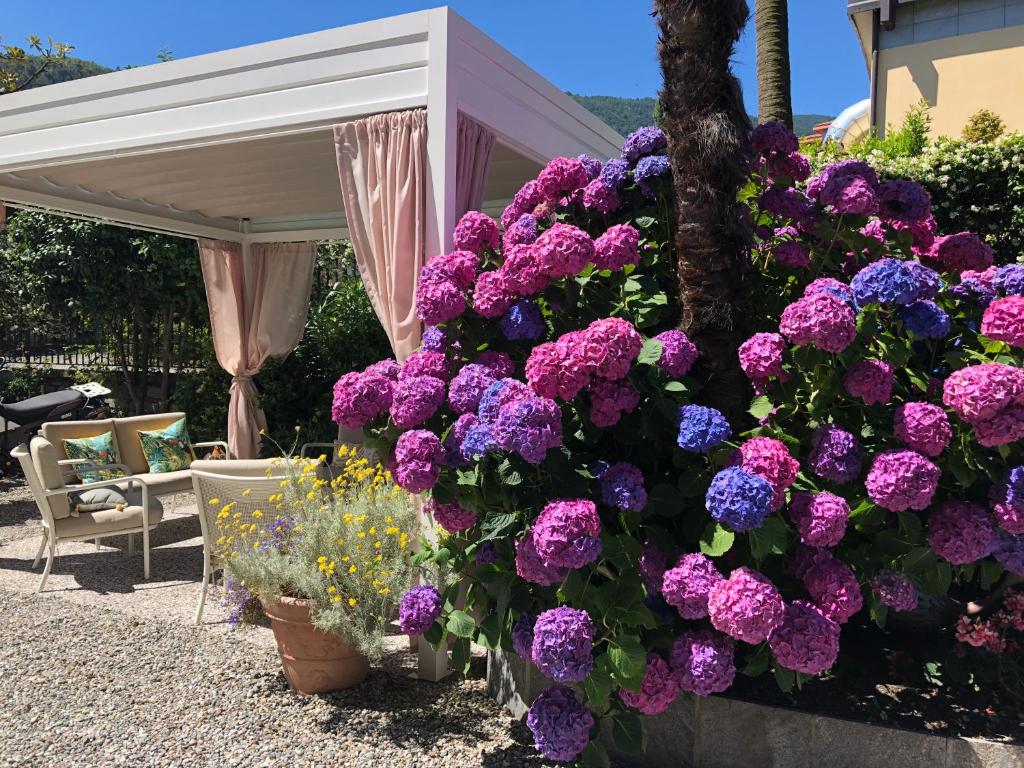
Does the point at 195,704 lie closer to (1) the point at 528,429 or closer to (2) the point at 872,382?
(1) the point at 528,429

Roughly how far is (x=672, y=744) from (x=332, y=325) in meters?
6.56

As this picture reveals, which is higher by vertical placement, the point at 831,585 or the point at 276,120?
the point at 276,120

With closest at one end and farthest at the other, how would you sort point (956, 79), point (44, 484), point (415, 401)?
point (415, 401) → point (44, 484) → point (956, 79)

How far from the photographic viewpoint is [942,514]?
2.10m

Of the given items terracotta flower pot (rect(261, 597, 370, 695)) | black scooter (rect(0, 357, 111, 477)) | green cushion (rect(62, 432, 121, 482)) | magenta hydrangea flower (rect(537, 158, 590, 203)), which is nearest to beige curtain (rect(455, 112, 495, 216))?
magenta hydrangea flower (rect(537, 158, 590, 203))

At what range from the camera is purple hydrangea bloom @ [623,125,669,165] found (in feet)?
9.23

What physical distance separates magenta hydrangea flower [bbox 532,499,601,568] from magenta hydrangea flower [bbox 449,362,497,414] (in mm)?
509

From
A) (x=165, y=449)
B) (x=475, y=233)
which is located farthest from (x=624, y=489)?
(x=165, y=449)

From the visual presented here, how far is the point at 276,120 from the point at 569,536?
308 cm

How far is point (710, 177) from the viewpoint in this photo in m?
2.41

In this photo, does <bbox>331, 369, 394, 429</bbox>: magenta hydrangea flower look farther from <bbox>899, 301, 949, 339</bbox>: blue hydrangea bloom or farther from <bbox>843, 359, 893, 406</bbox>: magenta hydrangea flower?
<bbox>899, 301, 949, 339</bbox>: blue hydrangea bloom

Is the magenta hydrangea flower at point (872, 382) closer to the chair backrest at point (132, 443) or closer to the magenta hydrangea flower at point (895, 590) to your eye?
the magenta hydrangea flower at point (895, 590)

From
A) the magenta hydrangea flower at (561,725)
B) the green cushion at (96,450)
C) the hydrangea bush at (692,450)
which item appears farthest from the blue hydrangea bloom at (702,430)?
the green cushion at (96,450)

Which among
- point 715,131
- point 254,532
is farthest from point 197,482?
point 715,131
